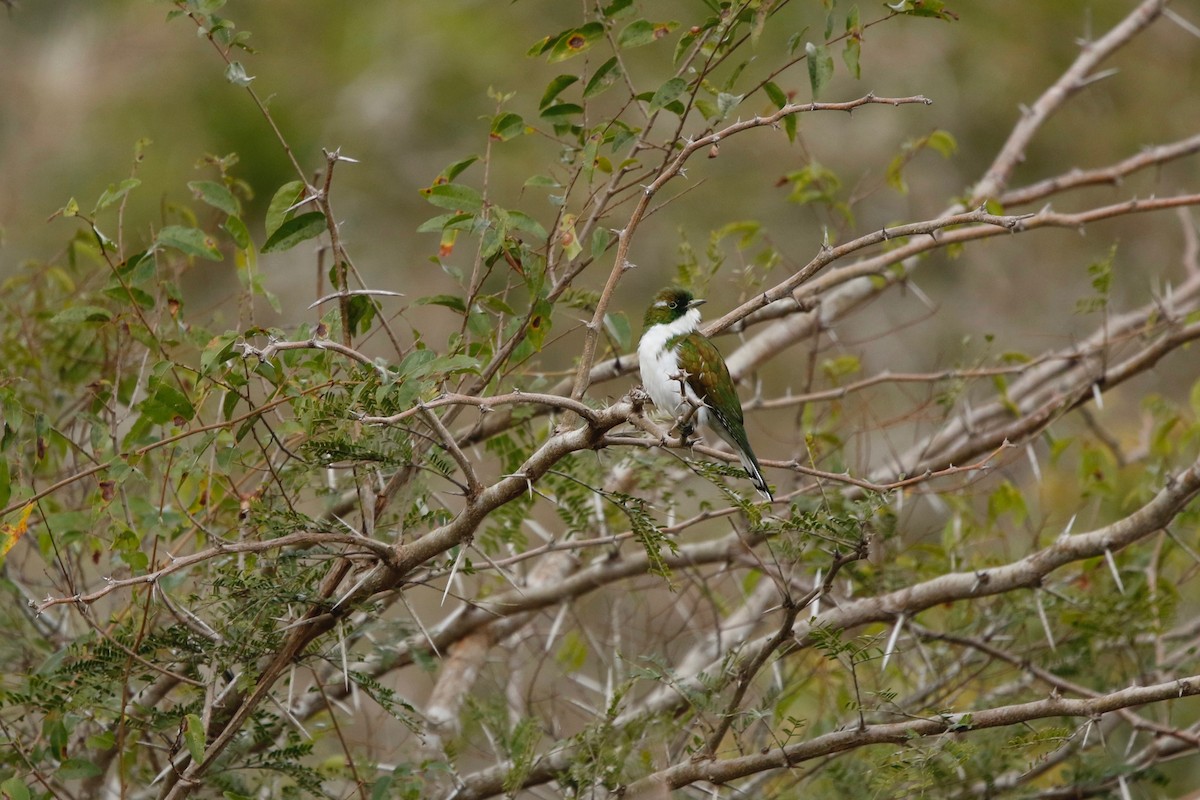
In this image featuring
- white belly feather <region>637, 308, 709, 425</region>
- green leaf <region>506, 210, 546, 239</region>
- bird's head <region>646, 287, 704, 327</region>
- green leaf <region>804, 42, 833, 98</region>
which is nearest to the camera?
green leaf <region>804, 42, 833, 98</region>

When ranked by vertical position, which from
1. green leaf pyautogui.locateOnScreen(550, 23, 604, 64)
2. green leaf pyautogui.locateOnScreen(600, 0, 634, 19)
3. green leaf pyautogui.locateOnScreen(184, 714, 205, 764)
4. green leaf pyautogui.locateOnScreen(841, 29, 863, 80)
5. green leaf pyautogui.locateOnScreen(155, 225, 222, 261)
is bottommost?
green leaf pyautogui.locateOnScreen(184, 714, 205, 764)

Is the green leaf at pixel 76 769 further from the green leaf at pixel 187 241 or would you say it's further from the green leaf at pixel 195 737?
the green leaf at pixel 187 241

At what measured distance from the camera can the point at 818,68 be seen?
3113mm

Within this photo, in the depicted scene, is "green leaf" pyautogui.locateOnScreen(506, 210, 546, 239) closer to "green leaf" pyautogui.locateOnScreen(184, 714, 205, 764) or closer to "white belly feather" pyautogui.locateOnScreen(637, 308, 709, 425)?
"white belly feather" pyautogui.locateOnScreen(637, 308, 709, 425)

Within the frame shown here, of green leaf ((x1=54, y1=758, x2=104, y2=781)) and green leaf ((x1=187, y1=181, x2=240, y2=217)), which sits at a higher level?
green leaf ((x1=187, y1=181, x2=240, y2=217))

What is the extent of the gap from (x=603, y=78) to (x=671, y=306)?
1.49m

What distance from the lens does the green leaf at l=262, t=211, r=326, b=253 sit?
3234mm

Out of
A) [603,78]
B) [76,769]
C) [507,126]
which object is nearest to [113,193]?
[507,126]

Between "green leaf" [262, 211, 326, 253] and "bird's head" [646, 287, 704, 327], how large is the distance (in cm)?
177

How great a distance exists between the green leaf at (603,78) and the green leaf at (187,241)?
1076mm

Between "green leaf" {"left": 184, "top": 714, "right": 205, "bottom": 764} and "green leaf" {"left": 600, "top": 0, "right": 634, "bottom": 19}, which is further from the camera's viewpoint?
"green leaf" {"left": 600, "top": 0, "right": 634, "bottom": 19}

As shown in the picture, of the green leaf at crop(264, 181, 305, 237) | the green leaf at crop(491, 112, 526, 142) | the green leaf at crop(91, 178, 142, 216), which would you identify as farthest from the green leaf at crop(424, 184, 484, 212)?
the green leaf at crop(91, 178, 142, 216)

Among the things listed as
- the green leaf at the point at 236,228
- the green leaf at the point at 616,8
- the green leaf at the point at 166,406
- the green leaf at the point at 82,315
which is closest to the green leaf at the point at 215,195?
the green leaf at the point at 236,228

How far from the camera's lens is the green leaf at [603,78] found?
3.38 metres
